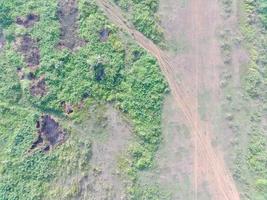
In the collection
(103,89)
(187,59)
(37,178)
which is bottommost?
(37,178)

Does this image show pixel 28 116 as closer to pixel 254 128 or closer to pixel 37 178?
pixel 37 178

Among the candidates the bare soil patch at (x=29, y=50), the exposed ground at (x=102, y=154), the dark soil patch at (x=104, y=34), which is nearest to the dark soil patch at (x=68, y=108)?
the exposed ground at (x=102, y=154)

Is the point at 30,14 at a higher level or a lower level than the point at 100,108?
higher

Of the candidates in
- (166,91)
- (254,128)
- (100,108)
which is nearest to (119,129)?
(100,108)

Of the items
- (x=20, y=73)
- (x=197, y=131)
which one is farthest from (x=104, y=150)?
(x=20, y=73)

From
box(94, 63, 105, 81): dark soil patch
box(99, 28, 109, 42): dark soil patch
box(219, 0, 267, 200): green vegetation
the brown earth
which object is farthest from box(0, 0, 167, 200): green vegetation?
box(219, 0, 267, 200): green vegetation

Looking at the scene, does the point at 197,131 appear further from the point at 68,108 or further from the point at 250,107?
the point at 68,108
